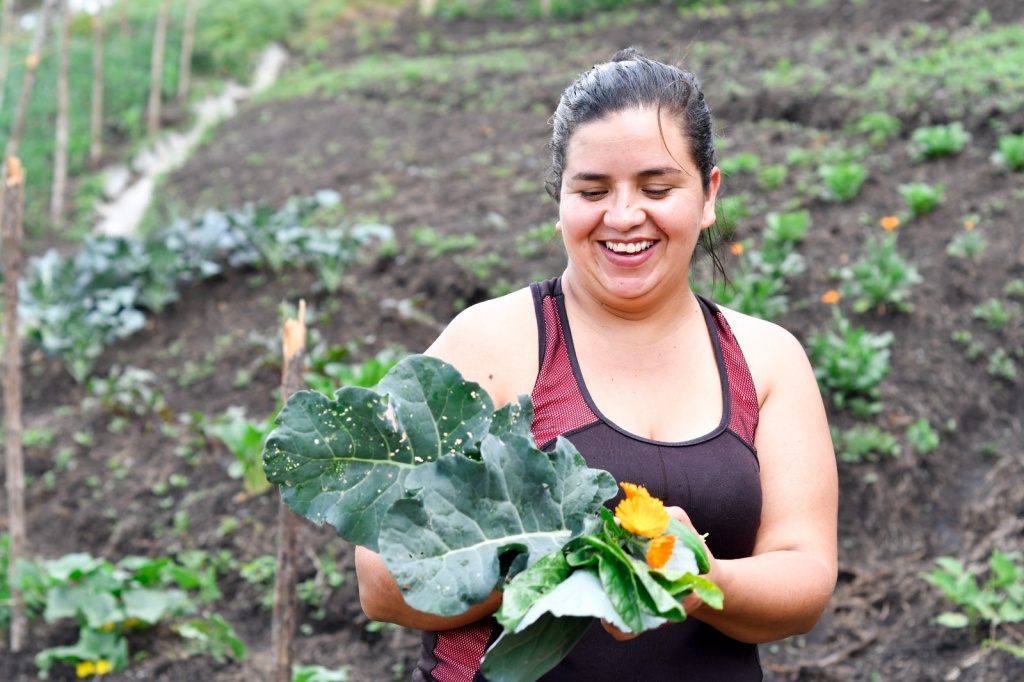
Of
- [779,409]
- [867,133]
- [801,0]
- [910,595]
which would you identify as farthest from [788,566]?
[801,0]

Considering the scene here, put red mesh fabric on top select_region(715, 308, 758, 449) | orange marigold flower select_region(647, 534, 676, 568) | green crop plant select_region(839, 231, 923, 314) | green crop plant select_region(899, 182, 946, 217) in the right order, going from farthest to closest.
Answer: green crop plant select_region(899, 182, 946, 217), green crop plant select_region(839, 231, 923, 314), red mesh fabric on top select_region(715, 308, 758, 449), orange marigold flower select_region(647, 534, 676, 568)

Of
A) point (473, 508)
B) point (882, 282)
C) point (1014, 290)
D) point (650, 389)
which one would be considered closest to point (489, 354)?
point (650, 389)

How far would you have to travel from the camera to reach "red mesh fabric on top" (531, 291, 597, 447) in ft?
5.80

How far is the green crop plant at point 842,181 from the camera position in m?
5.79

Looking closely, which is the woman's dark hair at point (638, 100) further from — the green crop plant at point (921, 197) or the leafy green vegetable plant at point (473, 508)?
the green crop plant at point (921, 197)

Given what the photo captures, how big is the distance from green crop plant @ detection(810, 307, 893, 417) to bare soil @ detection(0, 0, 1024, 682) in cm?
8

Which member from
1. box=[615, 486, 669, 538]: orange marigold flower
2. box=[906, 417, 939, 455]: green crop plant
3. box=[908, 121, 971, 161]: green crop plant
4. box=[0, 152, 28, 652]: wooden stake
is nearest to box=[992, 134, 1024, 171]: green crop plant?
box=[908, 121, 971, 161]: green crop plant

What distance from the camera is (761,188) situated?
20.4 feet

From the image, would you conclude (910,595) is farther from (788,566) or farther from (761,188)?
(761,188)

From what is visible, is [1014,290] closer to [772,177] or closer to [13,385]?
[772,177]

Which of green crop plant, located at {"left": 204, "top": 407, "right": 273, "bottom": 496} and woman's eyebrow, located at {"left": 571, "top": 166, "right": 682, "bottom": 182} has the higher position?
woman's eyebrow, located at {"left": 571, "top": 166, "right": 682, "bottom": 182}

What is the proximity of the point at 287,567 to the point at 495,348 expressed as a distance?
1419 mm

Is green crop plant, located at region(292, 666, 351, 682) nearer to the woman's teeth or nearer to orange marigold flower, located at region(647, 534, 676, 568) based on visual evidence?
the woman's teeth

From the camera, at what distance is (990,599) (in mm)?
3268
